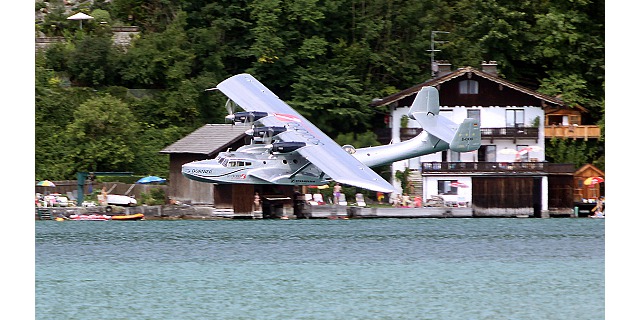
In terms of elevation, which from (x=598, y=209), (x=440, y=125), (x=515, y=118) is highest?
(x=515, y=118)

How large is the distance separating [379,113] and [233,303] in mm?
35051

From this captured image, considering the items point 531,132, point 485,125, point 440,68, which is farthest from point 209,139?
point 531,132

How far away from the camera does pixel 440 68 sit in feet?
231

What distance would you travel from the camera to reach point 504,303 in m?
38.0

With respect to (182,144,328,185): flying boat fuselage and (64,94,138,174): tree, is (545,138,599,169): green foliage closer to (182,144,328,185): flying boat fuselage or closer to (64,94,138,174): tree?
(182,144,328,185): flying boat fuselage

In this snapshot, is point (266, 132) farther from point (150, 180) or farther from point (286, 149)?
point (150, 180)

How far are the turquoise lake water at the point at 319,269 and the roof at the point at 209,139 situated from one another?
12.6ft

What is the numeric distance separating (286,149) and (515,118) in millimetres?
15744

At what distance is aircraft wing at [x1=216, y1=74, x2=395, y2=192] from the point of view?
49.2 metres

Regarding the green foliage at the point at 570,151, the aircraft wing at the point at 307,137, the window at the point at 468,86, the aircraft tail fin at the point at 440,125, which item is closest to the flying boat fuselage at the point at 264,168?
the aircraft wing at the point at 307,137

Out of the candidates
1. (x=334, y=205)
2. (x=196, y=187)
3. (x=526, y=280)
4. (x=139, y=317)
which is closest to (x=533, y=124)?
(x=334, y=205)

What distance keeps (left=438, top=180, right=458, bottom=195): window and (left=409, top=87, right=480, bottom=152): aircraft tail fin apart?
1823mm

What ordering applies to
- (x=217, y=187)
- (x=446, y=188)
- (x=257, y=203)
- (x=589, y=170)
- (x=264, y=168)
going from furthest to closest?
(x=589, y=170), (x=446, y=188), (x=257, y=203), (x=217, y=187), (x=264, y=168)

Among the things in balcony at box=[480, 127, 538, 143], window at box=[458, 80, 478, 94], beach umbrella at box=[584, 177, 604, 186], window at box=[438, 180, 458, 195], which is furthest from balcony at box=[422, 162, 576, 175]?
window at box=[458, 80, 478, 94]
